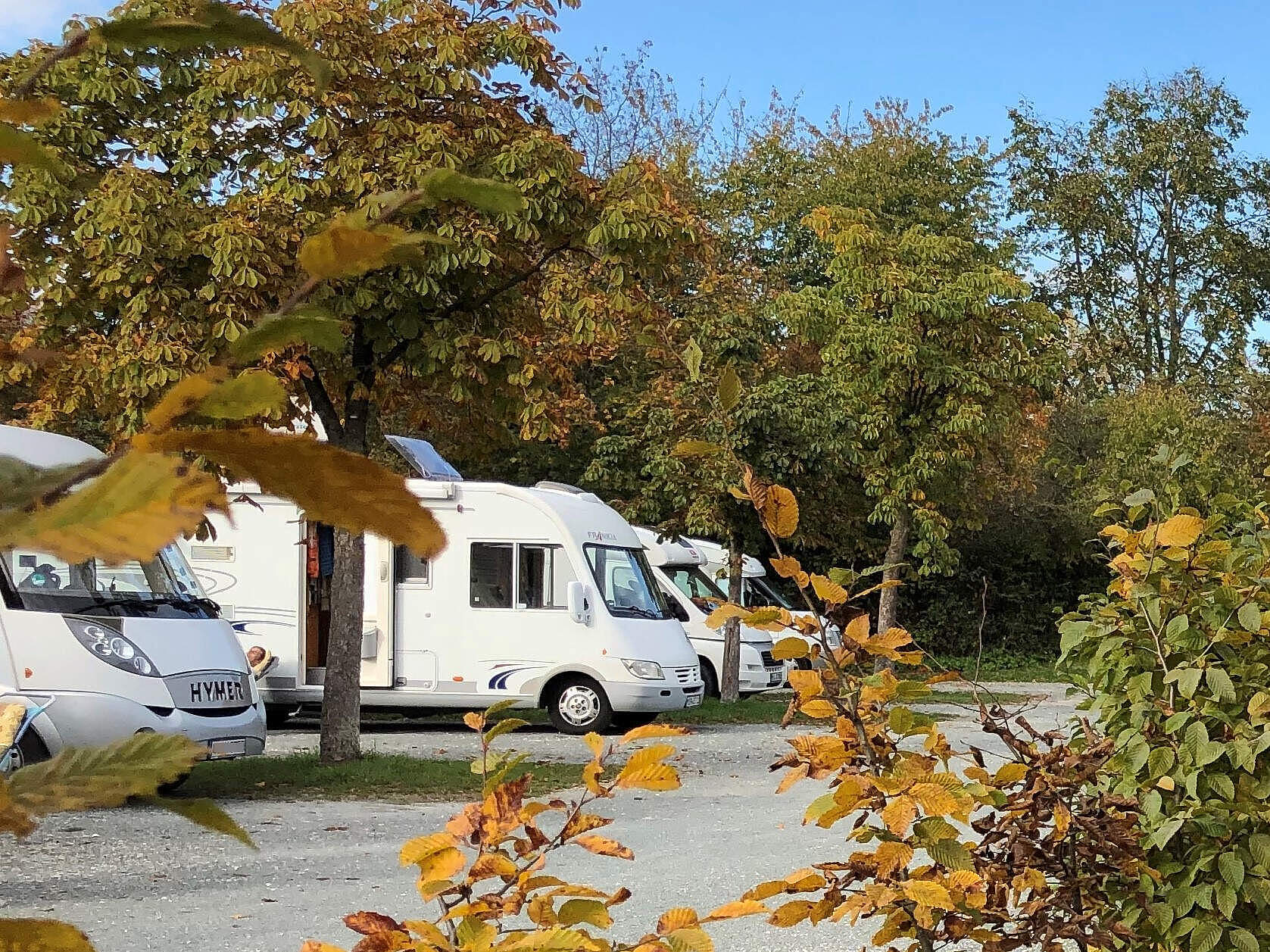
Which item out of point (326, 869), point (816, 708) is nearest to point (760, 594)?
point (326, 869)

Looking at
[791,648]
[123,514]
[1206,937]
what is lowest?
[1206,937]

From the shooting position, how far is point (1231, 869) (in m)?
2.63

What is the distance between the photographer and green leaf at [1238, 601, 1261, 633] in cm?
266

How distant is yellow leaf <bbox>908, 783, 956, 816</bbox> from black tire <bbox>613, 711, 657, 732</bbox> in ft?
39.1

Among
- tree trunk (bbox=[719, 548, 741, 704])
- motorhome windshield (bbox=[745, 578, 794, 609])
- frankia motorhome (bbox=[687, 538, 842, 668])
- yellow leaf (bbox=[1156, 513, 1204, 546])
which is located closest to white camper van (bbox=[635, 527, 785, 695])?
tree trunk (bbox=[719, 548, 741, 704])

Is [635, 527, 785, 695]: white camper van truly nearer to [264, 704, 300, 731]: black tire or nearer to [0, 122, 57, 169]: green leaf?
[264, 704, 300, 731]: black tire

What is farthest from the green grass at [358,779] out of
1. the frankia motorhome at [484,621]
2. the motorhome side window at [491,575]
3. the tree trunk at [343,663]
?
the motorhome side window at [491,575]

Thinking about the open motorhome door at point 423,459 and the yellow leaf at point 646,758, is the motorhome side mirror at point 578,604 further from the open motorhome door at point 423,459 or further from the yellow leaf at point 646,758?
the yellow leaf at point 646,758

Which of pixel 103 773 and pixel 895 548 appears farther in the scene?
pixel 895 548

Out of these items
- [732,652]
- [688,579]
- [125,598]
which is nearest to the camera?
[125,598]

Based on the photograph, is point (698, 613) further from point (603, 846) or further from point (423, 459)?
point (603, 846)

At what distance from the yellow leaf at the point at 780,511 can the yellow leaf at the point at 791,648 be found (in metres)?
0.18

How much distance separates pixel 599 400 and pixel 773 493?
20.6 metres

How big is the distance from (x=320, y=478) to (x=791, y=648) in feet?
5.55
